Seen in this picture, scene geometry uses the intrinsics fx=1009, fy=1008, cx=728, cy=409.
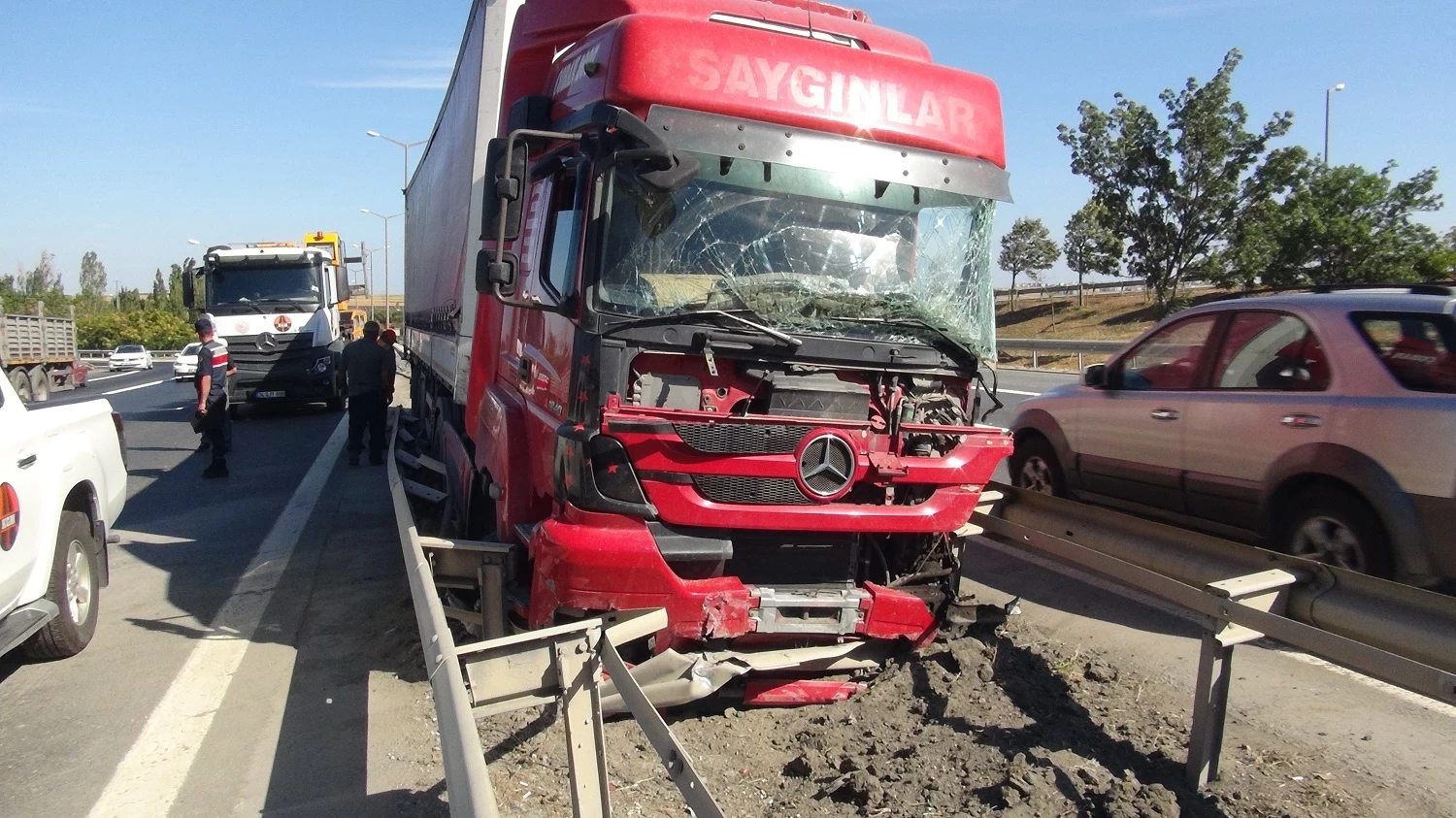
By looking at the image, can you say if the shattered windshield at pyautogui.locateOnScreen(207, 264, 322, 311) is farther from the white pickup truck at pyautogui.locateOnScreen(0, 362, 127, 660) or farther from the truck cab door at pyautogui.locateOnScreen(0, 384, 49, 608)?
the truck cab door at pyautogui.locateOnScreen(0, 384, 49, 608)

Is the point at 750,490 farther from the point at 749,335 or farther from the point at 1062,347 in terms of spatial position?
the point at 1062,347

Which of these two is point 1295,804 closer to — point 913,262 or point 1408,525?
point 1408,525

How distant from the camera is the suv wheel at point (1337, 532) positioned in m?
A: 5.06

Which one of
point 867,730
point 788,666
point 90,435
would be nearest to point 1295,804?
point 867,730

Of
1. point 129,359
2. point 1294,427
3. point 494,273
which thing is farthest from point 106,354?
point 1294,427

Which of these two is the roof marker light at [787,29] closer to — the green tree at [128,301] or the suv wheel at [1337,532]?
the suv wheel at [1337,532]

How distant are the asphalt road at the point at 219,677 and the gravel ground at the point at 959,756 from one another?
0.75 meters

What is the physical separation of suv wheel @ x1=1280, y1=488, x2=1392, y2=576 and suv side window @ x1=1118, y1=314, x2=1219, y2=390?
120 cm

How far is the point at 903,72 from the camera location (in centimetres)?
457

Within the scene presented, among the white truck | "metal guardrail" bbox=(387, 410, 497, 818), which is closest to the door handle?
"metal guardrail" bbox=(387, 410, 497, 818)

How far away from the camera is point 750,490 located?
425 centimetres

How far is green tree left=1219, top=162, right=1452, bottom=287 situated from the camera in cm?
2636

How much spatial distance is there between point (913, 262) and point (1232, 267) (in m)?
30.4

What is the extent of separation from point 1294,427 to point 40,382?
27.5 metres
